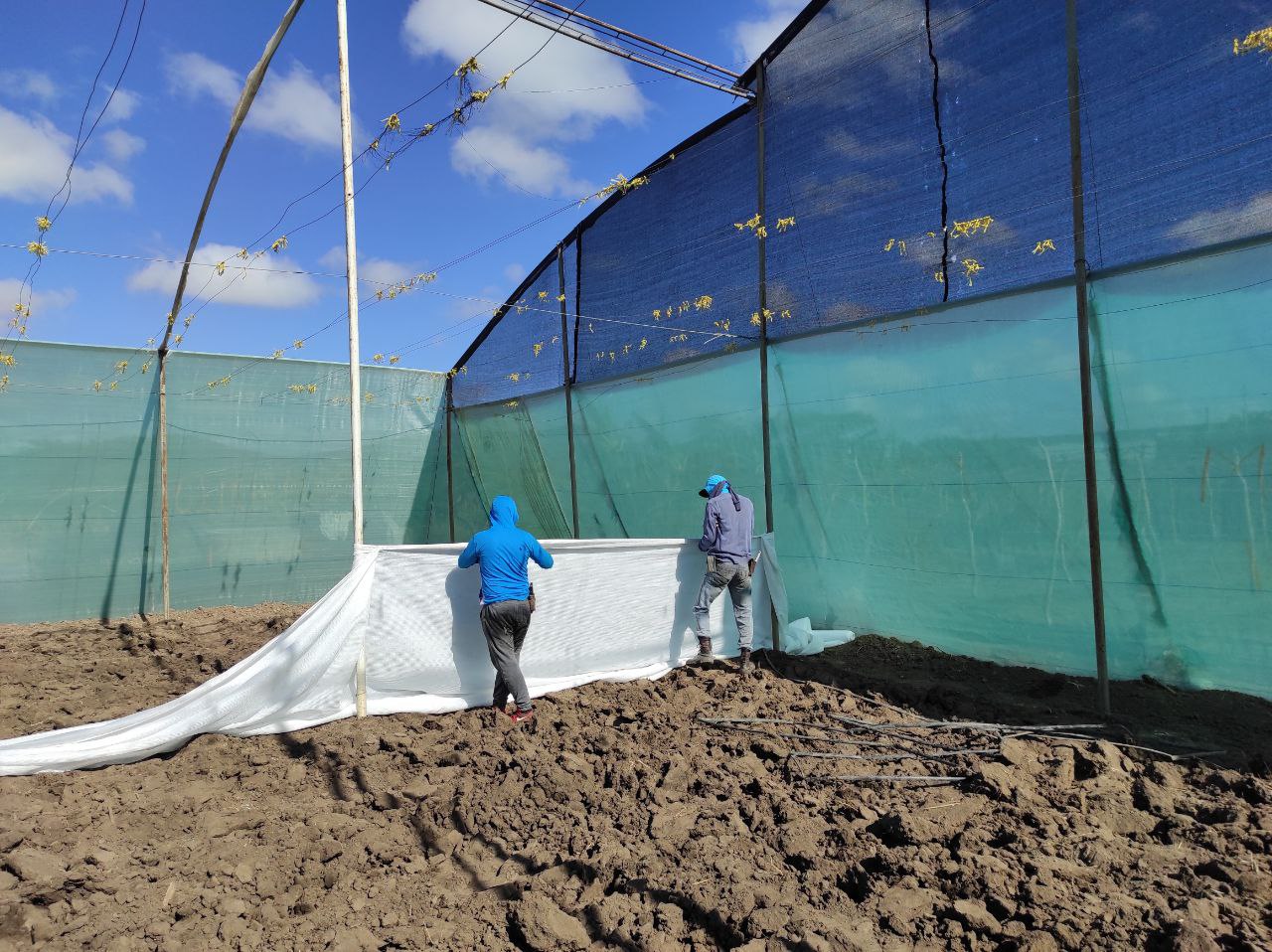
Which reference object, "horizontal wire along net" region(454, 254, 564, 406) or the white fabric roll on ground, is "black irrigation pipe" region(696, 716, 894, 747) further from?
"horizontal wire along net" region(454, 254, 564, 406)

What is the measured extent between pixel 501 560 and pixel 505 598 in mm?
209

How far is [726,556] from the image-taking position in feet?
17.1

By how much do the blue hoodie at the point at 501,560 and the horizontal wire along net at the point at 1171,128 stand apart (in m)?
3.40

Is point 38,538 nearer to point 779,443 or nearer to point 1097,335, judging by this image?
point 779,443

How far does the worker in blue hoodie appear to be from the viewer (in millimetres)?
4328

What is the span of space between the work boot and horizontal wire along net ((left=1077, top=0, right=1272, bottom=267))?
10.5ft

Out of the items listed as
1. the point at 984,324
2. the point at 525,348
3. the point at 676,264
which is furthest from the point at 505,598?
the point at 525,348

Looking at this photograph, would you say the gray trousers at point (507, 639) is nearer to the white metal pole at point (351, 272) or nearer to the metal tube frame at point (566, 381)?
the white metal pole at point (351, 272)

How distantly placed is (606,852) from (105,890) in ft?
5.35

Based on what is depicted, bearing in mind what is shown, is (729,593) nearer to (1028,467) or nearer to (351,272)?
(1028,467)

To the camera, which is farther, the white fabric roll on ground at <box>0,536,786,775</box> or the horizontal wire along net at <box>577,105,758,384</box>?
the horizontal wire along net at <box>577,105,758,384</box>

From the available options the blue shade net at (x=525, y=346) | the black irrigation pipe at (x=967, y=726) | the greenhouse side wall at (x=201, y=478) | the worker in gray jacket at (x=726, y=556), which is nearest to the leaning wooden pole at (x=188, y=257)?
the greenhouse side wall at (x=201, y=478)

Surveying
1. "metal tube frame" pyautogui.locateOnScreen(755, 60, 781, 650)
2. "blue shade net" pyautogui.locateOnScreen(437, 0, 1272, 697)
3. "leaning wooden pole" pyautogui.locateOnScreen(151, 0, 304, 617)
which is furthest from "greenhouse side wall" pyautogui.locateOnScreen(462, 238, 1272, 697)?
"leaning wooden pole" pyautogui.locateOnScreen(151, 0, 304, 617)

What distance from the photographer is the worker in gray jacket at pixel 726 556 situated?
17.0 feet
